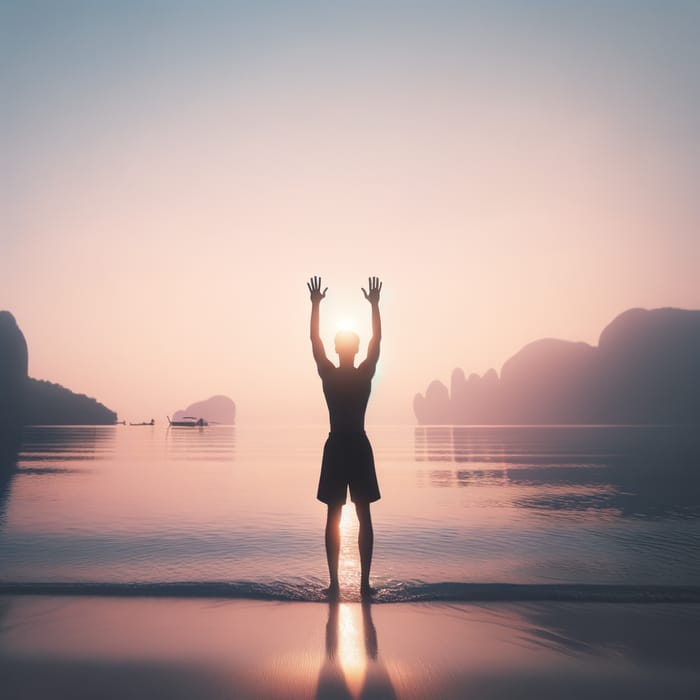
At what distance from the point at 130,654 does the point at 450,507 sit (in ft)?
31.6

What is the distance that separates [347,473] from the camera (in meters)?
5.05

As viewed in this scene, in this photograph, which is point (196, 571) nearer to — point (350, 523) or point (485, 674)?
point (485, 674)

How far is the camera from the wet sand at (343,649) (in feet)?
9.73

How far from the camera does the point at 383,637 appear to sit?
3.79m

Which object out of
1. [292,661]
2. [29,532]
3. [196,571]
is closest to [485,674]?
[292,661]

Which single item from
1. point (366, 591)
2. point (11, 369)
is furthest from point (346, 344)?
point (11, 369)

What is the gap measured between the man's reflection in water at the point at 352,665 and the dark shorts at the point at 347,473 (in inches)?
42.9

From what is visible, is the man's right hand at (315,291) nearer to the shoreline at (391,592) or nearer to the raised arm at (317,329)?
the raised arm at (317,329)

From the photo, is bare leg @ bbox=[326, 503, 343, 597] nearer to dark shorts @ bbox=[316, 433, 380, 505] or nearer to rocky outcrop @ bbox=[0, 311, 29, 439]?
dark shorts @ bbox=[316, 433, 380, 505]

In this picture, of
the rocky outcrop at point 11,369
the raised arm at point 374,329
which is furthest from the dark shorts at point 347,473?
the rocky outcrop at point 11,369

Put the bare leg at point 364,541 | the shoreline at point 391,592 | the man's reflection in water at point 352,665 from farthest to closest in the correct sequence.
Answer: the bare leg at point 364,541, the shoreline at point 391,592, the man's reflection in water at point 352,665

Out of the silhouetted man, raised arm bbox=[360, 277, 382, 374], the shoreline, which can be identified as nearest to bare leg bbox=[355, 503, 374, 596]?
the silhouetted man

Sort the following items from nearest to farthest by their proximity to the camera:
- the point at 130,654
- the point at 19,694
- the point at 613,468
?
the point at 19,694 → the point at 130,654 → the point at 613,468

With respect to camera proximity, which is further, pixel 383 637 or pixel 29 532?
pixel 29 532
